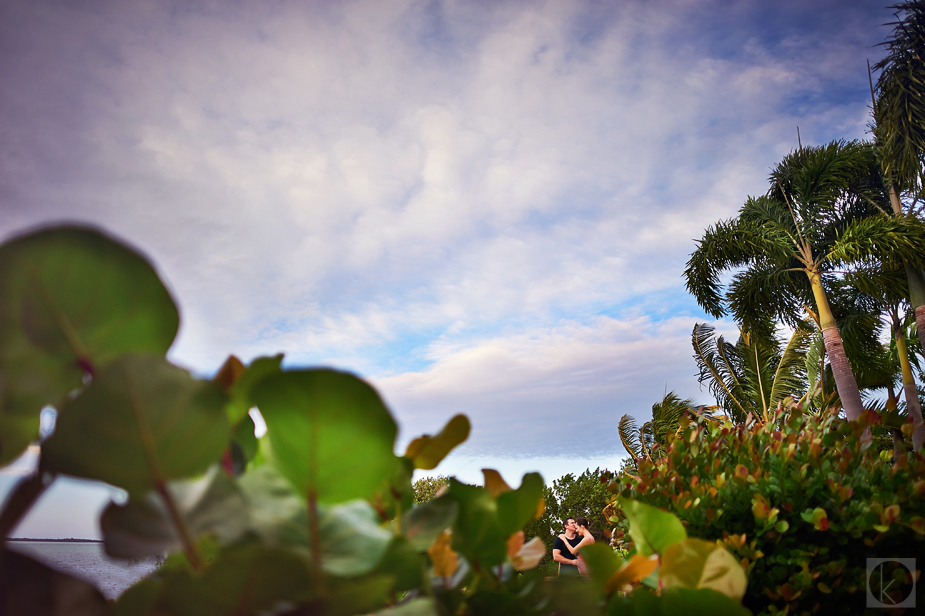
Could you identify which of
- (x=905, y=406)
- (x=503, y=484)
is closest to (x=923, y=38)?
(x=905, y=406)

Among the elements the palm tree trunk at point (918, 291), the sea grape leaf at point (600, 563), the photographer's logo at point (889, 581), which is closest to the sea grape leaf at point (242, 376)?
the sea grape leaf at point (600, 563)

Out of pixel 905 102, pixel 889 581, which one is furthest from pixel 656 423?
pixel 889 581

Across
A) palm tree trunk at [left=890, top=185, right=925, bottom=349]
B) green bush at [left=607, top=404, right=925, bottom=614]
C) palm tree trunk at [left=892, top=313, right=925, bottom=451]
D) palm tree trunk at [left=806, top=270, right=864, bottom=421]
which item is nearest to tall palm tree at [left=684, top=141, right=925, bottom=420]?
palm tree trunk at [left=806, top=270, right=864, bottom=421]

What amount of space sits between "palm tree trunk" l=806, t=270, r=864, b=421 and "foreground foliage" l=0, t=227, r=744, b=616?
15.5 m

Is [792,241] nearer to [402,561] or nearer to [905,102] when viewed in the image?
[905,102]

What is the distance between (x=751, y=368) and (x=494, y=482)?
19.2m

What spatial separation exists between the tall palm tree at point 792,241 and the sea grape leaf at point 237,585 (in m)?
16.4

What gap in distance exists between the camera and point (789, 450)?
2.53 metres

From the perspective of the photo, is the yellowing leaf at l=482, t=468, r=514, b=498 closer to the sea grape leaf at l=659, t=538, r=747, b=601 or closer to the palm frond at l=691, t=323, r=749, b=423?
the sea grape leaf at l=659, t=538, r=747, b=601

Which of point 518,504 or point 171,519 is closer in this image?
point 171,519

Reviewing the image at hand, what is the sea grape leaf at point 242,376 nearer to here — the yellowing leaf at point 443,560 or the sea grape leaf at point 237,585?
the sea grape leaf at point 237,585

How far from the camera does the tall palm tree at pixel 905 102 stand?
40.0 feet

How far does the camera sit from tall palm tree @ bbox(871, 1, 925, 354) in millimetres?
12195

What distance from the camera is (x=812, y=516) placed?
228 cm
